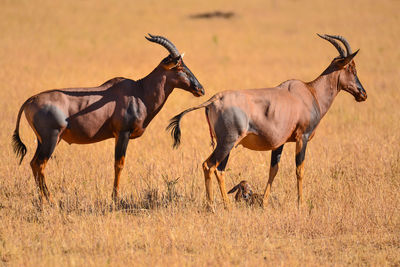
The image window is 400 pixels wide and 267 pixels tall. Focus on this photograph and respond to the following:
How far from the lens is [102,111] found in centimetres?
845

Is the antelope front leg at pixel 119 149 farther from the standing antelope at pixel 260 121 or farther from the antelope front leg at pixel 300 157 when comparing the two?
the antelope front leg at pixel 300 157

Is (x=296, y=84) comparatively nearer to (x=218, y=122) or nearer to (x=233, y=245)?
(x=218, y=122)

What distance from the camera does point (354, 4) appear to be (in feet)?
139

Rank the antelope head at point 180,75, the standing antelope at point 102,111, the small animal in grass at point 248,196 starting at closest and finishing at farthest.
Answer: the standing antelope at point 102,111, the small animal in grass at point 248,196, the antelope head at point 180,75

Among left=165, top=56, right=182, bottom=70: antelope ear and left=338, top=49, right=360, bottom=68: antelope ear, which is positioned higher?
left=165, top=56, right=182, bottom=70: antelope ear

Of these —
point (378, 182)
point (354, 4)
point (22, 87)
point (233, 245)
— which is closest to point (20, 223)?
point (233, 245)

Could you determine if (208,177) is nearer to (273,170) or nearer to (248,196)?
(248,196)

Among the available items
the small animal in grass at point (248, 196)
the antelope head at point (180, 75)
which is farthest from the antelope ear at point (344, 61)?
the small animal in grass at point (248, 196)

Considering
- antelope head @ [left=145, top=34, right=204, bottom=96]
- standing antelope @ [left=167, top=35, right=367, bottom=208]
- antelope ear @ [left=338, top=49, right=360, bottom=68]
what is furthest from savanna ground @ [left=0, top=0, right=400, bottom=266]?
antelope ear @ [left=338, top=49, right=360, bottom=68]

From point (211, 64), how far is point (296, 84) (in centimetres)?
1522

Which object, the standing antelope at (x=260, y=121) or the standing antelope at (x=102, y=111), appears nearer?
the standing antelope at (x=260, y=121)

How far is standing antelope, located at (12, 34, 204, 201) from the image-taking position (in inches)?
320

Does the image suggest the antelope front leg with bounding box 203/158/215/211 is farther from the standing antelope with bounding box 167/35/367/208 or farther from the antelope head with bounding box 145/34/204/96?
the antelope head with bounding box 145/34/204/96

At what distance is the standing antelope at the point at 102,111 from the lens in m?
8.12
